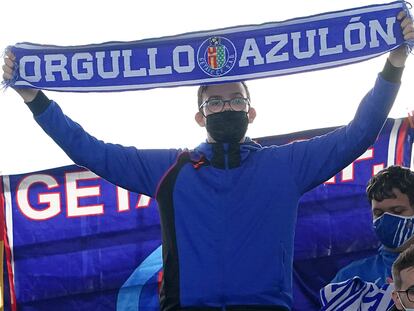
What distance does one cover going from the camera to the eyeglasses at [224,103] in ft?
13.0

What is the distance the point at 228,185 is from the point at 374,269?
3.49 feet

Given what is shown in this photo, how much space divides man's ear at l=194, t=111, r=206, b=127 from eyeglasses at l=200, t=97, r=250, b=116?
0.13 ft

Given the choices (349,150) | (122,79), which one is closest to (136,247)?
(122,79)

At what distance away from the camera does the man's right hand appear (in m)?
4.07

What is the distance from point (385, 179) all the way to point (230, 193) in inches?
44.3

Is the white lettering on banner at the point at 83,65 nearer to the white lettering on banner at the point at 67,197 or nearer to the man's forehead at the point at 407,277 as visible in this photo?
the man's forehead at the point at 407,277

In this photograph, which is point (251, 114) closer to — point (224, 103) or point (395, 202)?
point (224, 103)

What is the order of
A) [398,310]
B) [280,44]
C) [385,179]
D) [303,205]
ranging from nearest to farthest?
[398,310] → [280,44] → [385,179] → [303,205]

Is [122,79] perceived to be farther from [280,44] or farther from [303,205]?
[303,205]

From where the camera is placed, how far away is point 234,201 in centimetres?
377

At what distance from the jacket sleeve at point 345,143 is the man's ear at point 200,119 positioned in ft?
1.43

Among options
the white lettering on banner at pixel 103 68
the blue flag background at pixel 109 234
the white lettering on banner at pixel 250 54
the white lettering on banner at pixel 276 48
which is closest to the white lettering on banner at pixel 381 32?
the white lettering on banner at pixel 276 48

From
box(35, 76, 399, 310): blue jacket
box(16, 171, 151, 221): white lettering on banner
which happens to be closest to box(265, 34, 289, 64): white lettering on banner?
box(35, 76, 399, 310): blue jacket

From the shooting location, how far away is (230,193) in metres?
3.78
